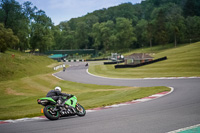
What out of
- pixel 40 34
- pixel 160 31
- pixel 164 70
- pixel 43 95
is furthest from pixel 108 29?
pixel 43 95

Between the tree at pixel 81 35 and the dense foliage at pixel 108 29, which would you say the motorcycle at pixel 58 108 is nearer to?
the dense foliage at pixel 108 29

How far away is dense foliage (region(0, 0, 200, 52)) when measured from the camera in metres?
82.3

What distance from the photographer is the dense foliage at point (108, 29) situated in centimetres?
8231

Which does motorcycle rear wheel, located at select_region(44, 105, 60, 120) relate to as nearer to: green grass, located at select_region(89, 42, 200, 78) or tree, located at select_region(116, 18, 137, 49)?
green grass, located at select_region(89, 42, 200, 78)

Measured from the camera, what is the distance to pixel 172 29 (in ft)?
370

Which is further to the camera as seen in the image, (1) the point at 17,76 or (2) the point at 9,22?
(2) the point at 9,22

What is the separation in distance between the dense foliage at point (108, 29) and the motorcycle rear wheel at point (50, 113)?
182ft

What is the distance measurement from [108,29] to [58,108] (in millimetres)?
130956

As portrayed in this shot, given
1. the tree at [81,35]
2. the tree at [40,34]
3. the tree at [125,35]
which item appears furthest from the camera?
the tree at [81,35]

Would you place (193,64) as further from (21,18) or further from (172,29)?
(172,29)

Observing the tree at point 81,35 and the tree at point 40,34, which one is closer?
the tree at point 40,34

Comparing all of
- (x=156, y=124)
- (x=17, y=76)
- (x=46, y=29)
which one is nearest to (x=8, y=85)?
(x=17, y=76)

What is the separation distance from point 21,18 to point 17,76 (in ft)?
157

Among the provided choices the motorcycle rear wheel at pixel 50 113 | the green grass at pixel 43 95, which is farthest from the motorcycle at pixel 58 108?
the green grass at pixel 43 95
